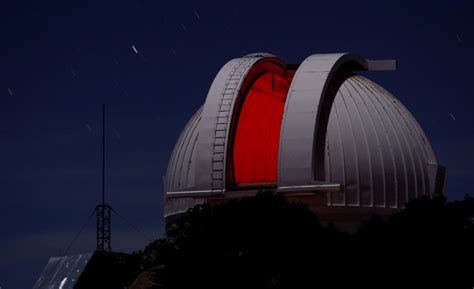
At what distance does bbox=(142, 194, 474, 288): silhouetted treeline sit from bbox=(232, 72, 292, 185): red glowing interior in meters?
6.02

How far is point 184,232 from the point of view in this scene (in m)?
33.8

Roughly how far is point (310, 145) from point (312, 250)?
3.75 metres

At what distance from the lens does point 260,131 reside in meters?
41.1

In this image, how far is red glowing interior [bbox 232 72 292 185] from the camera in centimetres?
3997

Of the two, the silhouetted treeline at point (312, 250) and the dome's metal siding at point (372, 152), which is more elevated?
the dome's metal siding at point (372, 152)

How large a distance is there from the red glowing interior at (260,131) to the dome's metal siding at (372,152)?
9.88ft

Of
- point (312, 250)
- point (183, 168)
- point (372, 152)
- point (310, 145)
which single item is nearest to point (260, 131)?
point (183, 168)

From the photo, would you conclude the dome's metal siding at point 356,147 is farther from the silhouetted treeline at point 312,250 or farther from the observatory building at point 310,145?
the silhouetted treeline at point 312,250

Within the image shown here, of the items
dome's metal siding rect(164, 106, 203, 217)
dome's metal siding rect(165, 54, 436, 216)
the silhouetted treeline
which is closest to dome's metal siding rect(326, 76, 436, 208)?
dome's metal siding rect(165, 54, 436, 216)

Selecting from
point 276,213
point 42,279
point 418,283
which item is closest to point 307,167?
point 276,213

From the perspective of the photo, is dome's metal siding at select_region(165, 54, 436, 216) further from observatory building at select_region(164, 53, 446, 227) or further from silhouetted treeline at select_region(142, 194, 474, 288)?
silhouetted treeline at select_region(142, 194, 474, 288)

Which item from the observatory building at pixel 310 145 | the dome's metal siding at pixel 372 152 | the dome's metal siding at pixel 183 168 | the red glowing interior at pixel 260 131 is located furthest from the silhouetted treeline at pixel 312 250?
the dome's metal siding at pixel 183 168

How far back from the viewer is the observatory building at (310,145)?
35.4 metres

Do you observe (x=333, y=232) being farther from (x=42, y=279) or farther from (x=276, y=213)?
(x=42, y=279)
